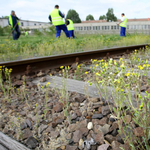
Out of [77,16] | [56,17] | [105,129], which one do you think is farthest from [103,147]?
[77,16]

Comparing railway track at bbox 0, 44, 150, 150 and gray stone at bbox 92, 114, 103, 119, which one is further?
gray stone at bbox 92, 114, 103, 119

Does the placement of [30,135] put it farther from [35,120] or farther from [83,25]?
[83,25]

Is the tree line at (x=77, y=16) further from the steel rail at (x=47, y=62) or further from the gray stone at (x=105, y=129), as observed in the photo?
the gray stone at (x=105, y=129)

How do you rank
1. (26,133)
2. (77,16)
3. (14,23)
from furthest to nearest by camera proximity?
(77,16) < (14,23) < (26,133)

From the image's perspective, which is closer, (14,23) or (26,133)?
(26,133)

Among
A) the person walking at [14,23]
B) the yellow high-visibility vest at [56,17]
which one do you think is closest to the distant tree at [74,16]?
the person walking at [14,23]

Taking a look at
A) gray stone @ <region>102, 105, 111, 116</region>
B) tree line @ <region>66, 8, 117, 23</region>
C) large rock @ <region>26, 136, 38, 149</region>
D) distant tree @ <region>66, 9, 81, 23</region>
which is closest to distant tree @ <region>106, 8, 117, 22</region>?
tree line @ <region>66, 8, 117, 23</region>

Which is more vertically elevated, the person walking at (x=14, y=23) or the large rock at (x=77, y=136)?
the person walking at (x=14, y=23)

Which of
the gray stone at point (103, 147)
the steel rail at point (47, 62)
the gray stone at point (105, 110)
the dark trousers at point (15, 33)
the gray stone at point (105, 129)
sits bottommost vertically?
the gray stone at point (103, 147)

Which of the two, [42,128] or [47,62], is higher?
[47,62]

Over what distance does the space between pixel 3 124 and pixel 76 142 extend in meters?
0.97

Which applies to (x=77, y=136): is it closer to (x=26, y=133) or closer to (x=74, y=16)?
(x=26, y=133)

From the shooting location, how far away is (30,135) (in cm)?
184

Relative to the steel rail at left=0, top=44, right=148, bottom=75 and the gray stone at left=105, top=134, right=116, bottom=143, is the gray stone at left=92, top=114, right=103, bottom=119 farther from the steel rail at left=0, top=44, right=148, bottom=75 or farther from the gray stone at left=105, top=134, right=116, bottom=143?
the steel rail at left=0, top=44, right=148, bottom=75
